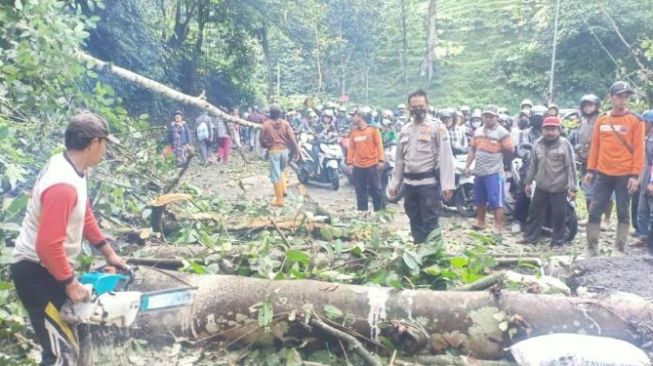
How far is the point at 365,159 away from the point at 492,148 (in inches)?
77.3

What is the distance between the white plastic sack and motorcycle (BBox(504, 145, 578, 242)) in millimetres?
4385

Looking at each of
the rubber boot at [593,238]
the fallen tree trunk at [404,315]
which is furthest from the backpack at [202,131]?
the fallen tree trunk at [404,315]

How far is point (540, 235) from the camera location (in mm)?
7430

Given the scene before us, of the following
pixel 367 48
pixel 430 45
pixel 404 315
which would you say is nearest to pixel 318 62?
pixel 367 48

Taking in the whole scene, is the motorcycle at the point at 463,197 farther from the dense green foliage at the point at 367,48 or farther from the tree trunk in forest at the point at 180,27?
the tree trunk in forest at the point at 180,27

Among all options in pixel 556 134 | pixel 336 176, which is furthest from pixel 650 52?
pixel 336 176

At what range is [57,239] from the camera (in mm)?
2871

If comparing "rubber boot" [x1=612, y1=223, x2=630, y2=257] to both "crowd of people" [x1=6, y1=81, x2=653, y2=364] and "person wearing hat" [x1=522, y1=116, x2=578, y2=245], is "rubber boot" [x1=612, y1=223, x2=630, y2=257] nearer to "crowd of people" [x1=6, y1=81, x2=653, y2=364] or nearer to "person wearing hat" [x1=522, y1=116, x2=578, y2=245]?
"crowd of people" [x1=6, y1=81, x2=653, y2=364]

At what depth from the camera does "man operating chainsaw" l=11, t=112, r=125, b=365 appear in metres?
2.88

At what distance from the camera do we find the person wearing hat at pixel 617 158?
5910mm

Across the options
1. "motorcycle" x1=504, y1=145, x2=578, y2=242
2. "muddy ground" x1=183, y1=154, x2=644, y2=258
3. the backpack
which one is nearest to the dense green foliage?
the backpack

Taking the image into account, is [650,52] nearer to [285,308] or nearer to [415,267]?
[415,267]

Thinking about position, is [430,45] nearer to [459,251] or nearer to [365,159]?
[365,159]

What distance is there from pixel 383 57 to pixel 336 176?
59.9 ft
